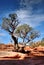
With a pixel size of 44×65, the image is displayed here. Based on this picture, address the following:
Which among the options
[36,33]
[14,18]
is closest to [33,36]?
[36,33]

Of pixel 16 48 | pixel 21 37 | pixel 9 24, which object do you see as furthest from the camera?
pixel 21 37

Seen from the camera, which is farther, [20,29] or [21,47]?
[20,29]

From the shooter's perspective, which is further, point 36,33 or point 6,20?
point 36,33

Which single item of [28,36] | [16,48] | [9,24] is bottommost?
[16,48]

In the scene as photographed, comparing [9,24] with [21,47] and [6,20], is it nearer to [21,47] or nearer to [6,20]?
[6,20]

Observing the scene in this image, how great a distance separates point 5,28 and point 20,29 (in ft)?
14.8

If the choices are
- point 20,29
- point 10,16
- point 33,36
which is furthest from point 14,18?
point 33,36

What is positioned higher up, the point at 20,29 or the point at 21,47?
the point at 20,29

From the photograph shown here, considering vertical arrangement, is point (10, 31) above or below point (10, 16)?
below

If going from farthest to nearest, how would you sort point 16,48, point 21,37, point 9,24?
point 21,37, point 9,24, point 16,48

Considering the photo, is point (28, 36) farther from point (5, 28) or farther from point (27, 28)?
point (5, 28)

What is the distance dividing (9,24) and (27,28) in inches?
203

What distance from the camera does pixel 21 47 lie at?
33188 mm

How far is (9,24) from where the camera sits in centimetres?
3628
